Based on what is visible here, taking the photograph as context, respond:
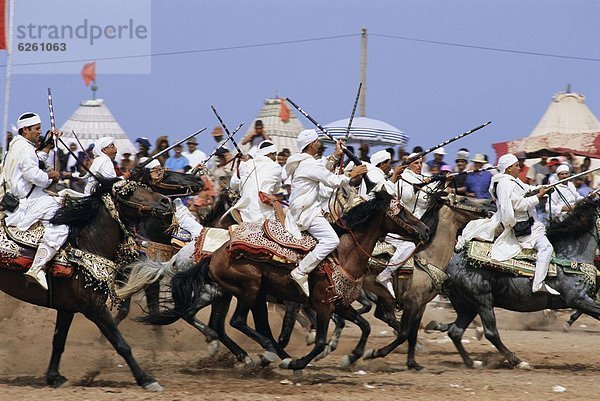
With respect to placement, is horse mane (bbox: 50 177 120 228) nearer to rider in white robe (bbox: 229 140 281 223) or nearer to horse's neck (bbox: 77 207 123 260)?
horse's neck (bbox: 77 207 123 260)

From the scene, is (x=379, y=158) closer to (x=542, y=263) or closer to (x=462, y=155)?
(x=542, y=263)

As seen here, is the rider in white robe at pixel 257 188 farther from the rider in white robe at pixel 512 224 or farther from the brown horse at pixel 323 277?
the rider in white robe at pixel 512 224

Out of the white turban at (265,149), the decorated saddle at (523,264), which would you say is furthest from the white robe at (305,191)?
the decorated saddle at (523,264)

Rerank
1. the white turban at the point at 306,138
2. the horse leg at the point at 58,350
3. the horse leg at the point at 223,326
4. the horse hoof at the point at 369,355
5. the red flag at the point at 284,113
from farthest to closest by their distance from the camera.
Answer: the red flag at the point at 284,113 → the horse hoof at the point at 369,355 → the horse leg at the point at 223,326 → the white turban at the point at 306,138 → the horse leg at the point at 58,350

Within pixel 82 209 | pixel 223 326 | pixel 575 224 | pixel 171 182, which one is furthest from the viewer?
pixel 171 182

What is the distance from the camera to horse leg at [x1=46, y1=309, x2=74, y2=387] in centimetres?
1095

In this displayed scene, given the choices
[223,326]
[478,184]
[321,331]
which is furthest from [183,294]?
[478,184]

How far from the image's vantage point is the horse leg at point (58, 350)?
10.9 meters

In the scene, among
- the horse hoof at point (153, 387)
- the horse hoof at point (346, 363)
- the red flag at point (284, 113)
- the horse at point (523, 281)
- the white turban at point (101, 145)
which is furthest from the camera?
the red flag at point (284, 113)

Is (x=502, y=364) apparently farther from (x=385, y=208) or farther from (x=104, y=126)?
(x=104, y=126)

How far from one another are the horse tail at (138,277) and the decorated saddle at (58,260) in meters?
0.53

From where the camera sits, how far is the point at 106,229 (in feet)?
36.0

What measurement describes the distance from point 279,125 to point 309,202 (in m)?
13.0

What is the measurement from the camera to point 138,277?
11.5m
